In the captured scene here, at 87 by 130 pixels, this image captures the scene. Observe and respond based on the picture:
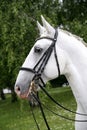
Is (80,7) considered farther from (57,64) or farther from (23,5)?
(57,64)

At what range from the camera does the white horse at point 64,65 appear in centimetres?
498

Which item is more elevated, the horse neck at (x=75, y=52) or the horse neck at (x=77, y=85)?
the horse neck at (x=75, y=52)

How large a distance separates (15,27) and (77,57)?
1083 centimetres

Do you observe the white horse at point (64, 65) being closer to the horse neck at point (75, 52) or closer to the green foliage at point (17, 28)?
the horse neck at point (75, 52)

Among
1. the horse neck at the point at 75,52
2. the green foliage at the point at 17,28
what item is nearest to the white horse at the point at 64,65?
Result: the horse neck at the point at 75,52

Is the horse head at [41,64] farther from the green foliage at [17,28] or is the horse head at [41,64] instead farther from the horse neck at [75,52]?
the green foliage at [17,28]

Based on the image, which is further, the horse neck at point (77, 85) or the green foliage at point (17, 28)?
the green foliage at point (17, 28)

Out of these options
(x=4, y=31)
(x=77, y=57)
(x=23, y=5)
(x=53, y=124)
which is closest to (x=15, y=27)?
(x=4, y=31)

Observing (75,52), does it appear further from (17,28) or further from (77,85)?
(17,28)

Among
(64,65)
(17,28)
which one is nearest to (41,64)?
(64,65)

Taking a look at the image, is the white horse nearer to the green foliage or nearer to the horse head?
the horse head

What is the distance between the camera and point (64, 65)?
198 inches

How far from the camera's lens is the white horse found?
4984mm

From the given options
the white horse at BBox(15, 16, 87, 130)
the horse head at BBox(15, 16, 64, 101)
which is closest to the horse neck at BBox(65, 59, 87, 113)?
the white horse at BBox(15, 16, 87, 130)
